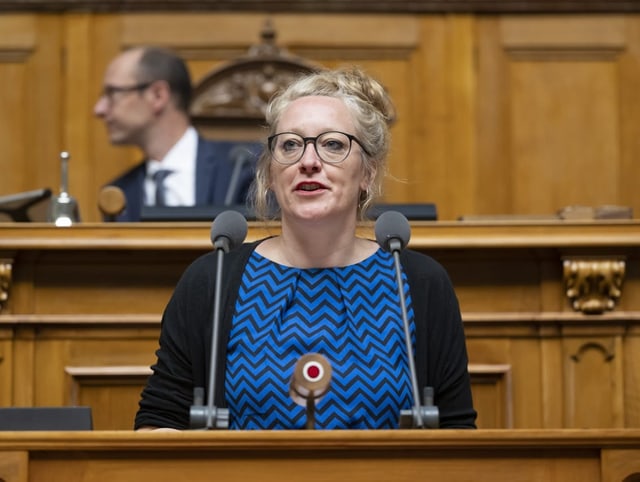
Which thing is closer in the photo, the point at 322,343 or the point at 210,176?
the point at 322,343

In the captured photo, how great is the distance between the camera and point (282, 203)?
2.86 m

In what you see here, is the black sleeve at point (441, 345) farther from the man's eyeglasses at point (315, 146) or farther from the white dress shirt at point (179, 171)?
the white dress shirt at point (179, 171)

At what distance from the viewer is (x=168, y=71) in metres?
5.10

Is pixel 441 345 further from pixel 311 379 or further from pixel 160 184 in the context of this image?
pixel 160 184

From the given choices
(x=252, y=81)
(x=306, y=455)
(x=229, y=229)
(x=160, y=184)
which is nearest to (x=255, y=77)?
(x=252, y=81)

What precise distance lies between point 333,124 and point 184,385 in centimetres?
63

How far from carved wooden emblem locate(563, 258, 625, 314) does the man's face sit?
7.42ft

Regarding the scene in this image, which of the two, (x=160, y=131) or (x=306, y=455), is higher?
(x=160, y=131)

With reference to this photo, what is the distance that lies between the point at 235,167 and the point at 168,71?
0.70 m

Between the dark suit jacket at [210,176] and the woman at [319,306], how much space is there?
5.81 ft

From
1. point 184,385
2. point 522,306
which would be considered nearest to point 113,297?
point 184,385

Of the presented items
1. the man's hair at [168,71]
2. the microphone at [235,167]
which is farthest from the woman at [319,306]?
the man's hair at [168,71]

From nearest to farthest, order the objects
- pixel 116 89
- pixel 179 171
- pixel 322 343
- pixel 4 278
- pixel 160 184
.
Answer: pixel 322 343 < pixel 4 278 < pixel 160 184 < pixel 179 171 < pixel 116 89

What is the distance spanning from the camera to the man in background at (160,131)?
16.2 ft
